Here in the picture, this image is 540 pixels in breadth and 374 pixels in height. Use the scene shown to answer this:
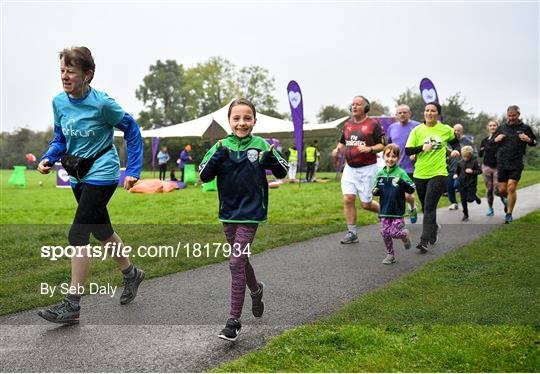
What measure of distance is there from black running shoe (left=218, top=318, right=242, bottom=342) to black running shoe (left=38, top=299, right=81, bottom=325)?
1.24 meters

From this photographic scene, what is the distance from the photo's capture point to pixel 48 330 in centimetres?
427

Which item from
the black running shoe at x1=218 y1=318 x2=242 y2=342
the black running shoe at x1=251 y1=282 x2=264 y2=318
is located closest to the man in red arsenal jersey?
the black running shoe at x1=251 y1=282 x2=264 y2=318

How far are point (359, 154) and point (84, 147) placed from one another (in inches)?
179

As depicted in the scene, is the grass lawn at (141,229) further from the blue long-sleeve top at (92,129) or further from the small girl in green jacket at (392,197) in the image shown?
the small girl in green jacket at (392,197)

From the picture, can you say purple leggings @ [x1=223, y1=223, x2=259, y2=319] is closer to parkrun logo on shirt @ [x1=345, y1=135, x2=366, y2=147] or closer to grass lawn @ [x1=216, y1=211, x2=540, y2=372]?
grass lawn @ [x1=216, y1=211, x2=540, y2=372]

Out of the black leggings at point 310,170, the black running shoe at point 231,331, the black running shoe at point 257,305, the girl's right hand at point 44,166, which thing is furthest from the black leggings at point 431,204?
the black leggings at point 310,170

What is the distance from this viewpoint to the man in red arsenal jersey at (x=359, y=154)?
8086 mm

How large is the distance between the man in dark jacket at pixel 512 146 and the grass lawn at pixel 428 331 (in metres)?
4.49

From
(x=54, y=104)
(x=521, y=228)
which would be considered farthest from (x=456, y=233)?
(x=54, y=104)

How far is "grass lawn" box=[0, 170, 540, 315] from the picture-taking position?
612 centimetres

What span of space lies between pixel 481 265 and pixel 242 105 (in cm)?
369

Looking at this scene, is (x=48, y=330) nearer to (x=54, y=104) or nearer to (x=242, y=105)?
(x=54, y=104)

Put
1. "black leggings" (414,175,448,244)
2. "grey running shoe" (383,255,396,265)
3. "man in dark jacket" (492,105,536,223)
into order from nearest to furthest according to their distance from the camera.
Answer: "grey running shoe" (383,255,396,265)
"black leggings" (414,175,448,244)
"man in dark jacket" (492,105,536,223)

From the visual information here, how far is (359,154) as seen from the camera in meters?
8.21
